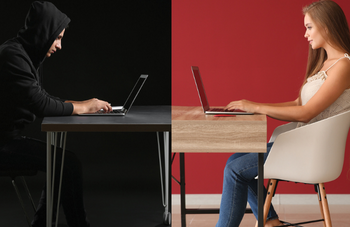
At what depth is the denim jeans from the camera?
1.93 meters

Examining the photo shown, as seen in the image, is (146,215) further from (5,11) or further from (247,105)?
(5,11)

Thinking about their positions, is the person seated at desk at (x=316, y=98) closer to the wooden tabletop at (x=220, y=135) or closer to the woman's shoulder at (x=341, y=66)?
the woman's shoulder at (x=341, y=66)

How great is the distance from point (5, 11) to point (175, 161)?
1.78 metres

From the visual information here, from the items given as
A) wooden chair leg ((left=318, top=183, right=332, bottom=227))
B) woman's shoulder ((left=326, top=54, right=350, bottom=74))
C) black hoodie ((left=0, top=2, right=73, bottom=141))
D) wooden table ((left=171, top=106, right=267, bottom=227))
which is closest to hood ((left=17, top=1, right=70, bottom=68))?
black hoodie ((left=0, top=2, right=73, bottom=141))

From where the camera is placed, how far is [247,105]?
1.68 meters

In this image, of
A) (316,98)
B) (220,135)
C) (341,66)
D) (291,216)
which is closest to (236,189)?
(220,135)

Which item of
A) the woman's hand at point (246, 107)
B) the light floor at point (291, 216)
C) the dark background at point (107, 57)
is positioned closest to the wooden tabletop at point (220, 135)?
the woman's hand at point (246, 107)

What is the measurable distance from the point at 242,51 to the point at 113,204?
156cm

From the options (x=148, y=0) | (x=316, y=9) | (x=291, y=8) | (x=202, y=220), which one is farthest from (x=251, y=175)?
(x=148, y=0)

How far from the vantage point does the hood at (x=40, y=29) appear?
6.45ft

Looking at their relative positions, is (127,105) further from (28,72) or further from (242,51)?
(242,51)

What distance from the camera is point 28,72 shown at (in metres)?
1.80

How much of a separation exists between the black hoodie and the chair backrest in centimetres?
96

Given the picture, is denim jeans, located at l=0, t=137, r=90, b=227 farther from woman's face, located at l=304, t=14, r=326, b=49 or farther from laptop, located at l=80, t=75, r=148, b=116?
woman's face, located at l=304, t=14, r=326, b=49
